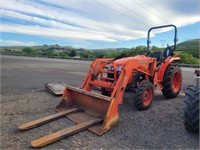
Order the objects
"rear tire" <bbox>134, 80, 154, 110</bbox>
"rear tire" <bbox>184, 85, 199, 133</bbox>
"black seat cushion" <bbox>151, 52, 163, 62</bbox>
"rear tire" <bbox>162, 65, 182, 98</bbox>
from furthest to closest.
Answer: "black seat cushion" <bbox>151, 52, 163, 62</bbox> → "rear tire" <bbox>162, 65, 182, 98</bbox> → "rear tire" <bbox>134, 80, 154, 110</bbox> → "rear tire" <bbox>184, 85, 199, 133</bbox>

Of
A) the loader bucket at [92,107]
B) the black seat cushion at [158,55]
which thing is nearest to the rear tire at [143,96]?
the loader bucket at [92,107]

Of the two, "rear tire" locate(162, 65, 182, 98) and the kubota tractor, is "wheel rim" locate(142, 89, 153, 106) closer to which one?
"rear tire" locate(162, 65, 182, 98)

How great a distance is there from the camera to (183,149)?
3543 millimetres

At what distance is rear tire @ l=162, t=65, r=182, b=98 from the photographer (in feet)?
21.5

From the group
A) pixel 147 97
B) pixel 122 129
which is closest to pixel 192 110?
pixel 122 129

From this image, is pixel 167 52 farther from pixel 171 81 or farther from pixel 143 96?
pixel 143 96

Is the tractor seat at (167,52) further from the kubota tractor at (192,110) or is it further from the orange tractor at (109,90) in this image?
the kubota tractor at (192,110)

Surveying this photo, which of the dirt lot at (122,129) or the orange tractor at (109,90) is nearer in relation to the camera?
the dirt lot at (122,129)

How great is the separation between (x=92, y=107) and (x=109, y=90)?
0.72 metres

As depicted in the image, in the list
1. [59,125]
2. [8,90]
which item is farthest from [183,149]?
[8,90]

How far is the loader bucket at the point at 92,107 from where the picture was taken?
426 cm

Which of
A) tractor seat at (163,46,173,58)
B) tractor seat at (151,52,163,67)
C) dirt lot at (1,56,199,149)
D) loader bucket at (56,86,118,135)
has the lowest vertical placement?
dirt lot at (1,56,199,149)

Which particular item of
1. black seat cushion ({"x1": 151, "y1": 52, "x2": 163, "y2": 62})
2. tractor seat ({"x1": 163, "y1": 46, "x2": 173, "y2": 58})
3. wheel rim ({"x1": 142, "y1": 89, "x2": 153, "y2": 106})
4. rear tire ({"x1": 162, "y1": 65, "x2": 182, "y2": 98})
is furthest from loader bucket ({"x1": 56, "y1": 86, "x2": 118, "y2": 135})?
tractor seat ({"x1": 163, "y1": 46, "x2": 173, "y2": 58})

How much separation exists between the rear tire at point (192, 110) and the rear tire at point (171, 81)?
2527 mm
